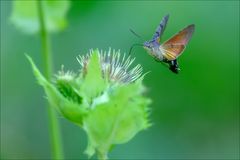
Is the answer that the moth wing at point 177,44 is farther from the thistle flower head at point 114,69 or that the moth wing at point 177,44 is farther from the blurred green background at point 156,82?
the blurred green background at point 156,82

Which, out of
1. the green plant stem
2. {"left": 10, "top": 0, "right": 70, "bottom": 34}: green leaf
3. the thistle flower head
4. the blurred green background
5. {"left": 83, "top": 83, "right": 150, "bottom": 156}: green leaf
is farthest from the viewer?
the blurred green background

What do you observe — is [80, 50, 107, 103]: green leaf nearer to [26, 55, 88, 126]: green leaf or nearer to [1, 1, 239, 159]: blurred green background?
[26, 55, 88, 126]: green leaf

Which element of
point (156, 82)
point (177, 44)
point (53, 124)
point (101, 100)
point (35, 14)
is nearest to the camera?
point (101, 100)

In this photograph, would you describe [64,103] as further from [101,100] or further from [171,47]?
[171,47]

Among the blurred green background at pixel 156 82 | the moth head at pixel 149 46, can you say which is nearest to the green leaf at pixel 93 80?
→ the moth head at pixel 149 46

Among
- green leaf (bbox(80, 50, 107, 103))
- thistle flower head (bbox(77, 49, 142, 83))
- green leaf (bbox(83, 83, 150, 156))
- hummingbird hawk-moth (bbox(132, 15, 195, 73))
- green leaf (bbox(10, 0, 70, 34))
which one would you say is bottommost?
green leaf (bbox(83, 83, 150, 156))

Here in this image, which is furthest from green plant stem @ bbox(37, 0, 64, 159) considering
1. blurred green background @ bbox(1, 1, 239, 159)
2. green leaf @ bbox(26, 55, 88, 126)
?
blurred green background @ bbox(1, 1, 239, 159)

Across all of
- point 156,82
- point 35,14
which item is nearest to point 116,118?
point 35,14
